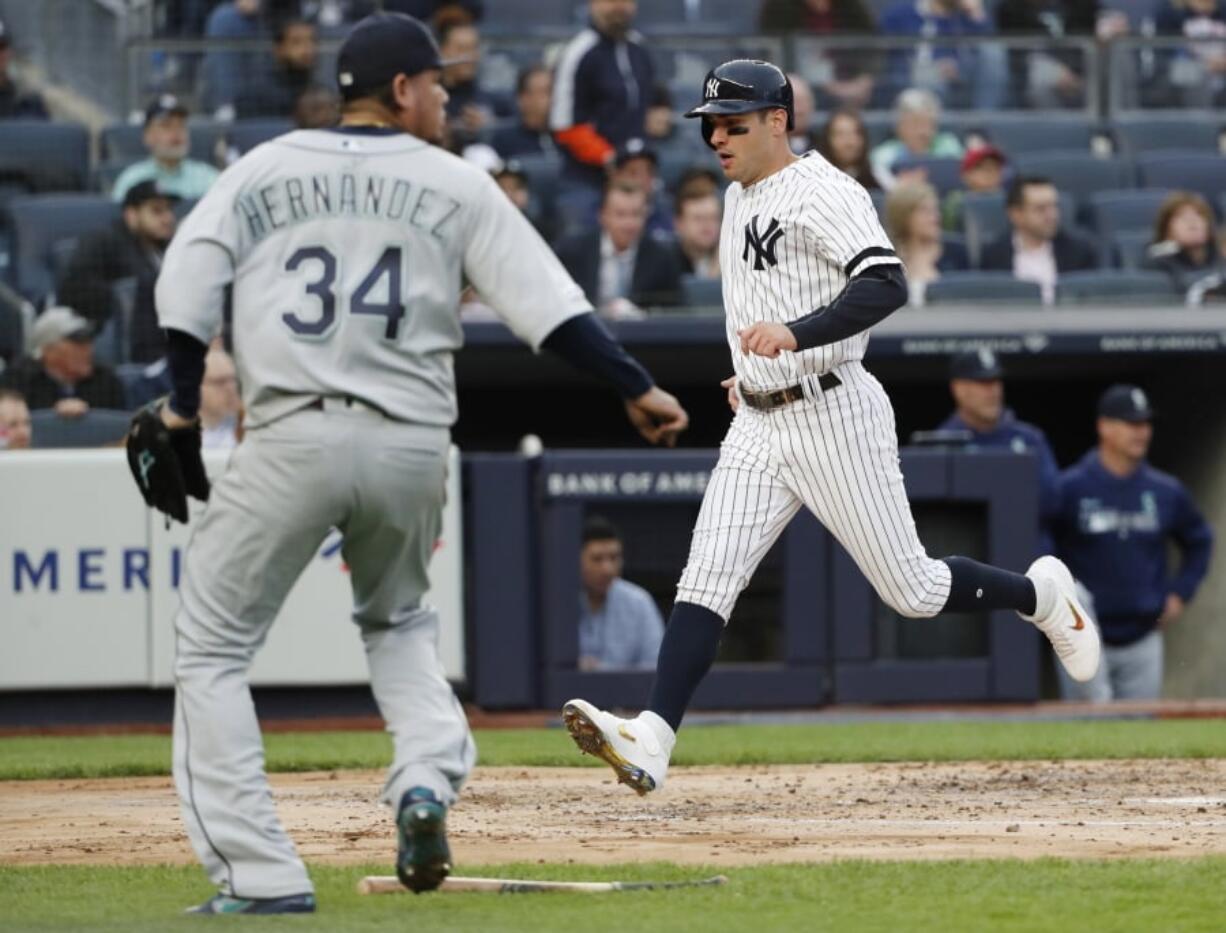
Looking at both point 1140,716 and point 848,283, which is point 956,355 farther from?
point 848,283

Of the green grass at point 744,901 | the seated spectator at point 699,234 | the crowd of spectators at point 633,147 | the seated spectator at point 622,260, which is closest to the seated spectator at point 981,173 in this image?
the crowd of spectators at point 633,147

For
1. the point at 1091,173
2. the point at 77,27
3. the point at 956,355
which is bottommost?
the point at 956,355

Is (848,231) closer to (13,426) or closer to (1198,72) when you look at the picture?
(13,426)

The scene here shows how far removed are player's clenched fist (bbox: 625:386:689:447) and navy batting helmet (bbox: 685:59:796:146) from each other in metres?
1.54

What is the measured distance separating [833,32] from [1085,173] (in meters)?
1.77

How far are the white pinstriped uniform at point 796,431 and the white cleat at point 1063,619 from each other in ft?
2.12

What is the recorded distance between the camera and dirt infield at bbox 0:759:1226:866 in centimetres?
507

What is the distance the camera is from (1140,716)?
356 inches

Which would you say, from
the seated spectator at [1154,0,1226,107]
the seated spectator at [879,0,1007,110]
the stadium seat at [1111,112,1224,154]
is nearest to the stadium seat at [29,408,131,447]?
the seated spectator at [879,0,1007,110]

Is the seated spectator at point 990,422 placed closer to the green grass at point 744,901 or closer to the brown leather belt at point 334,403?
the green grass at point 744,901

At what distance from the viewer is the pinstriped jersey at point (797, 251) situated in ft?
17.7

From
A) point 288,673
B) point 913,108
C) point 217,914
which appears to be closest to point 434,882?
point 217,914

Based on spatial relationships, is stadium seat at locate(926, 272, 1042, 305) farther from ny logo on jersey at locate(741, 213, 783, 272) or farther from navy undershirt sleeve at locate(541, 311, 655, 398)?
navy undershirt sleeve at locate(541, 311, 655, 398)

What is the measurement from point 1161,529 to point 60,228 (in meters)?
5.30
